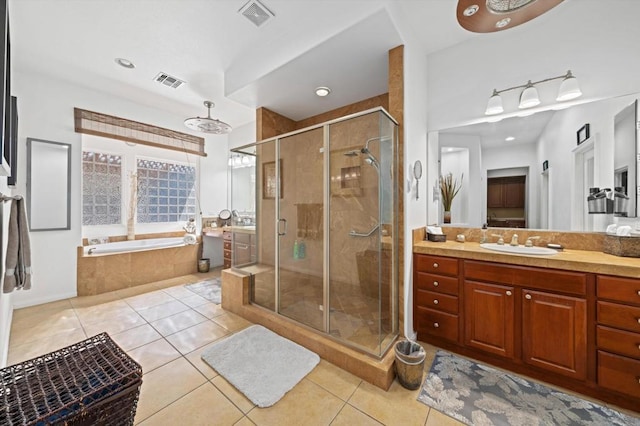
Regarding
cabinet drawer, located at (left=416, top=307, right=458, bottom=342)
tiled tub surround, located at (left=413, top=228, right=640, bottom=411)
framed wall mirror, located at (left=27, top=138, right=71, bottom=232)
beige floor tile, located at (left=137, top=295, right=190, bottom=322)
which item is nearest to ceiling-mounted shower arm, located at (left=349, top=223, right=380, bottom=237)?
tiled tub surround, located at (left=413, top=228, right=640, bottom=411)

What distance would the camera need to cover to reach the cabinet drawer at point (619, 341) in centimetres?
141

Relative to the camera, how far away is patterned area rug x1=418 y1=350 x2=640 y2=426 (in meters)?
1.42

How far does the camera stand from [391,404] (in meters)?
1.54

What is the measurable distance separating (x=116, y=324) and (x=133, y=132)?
2.81 meters

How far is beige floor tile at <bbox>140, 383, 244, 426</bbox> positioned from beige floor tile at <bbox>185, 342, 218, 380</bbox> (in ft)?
0.53

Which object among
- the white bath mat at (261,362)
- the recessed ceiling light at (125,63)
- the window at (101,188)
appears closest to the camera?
the white bath mat at (261,362)

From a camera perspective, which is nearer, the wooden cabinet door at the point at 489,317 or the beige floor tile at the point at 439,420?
the beige floor tile at the point at 439,420

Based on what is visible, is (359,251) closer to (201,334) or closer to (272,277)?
(272,277)

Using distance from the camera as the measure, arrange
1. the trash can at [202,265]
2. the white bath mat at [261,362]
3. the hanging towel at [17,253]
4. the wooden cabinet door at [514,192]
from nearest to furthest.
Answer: the hanging towel at [17,253] < the white bath mat at [261,362] < the wooden cabinet door at [514,192] < the trash can at [202,265]

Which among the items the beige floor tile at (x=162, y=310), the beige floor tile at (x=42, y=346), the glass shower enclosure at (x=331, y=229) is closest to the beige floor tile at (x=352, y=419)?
the glass shower enclosure at (x=331, y=229)

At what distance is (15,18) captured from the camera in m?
Answer: 2.05

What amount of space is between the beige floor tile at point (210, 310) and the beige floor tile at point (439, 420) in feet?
7.53

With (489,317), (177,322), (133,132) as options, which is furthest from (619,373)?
(133,132)

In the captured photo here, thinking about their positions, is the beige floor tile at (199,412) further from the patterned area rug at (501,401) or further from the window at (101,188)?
the window at (101,188)
